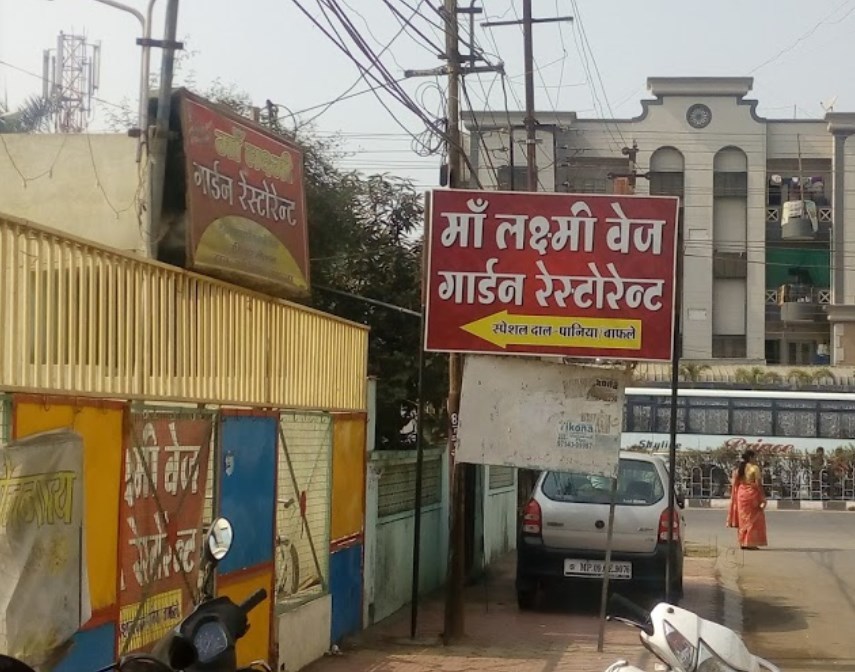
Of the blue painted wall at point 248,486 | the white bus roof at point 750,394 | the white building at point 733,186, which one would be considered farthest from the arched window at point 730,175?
the blue painted wall at point 248,486

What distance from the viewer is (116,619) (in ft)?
21.2

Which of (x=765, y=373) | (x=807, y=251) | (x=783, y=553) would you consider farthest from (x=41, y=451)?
(x=807, y=251)

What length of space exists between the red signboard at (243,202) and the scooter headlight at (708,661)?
4.04 meters

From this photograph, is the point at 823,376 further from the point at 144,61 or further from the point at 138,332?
the point at 138,332

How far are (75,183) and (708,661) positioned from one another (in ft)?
21.7

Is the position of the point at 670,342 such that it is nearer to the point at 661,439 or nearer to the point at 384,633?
the point at 384,633

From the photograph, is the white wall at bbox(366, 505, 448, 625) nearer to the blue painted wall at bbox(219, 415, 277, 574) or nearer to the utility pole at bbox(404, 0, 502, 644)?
the utility pole at bbox(404, 0, 502, 644)

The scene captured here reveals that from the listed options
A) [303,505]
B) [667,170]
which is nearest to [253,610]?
[303,505]

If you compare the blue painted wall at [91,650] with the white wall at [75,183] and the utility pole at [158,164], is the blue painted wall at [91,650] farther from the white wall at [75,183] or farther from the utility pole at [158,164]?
the white wall at [75,183]

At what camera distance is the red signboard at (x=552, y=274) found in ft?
34.1

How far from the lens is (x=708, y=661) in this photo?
17.4ft

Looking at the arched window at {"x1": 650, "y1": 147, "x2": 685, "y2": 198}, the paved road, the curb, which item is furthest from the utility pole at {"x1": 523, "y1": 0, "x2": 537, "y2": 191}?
the arched window at {"x1": 650, "y1": 147, "x2": 685, "y2": 198}

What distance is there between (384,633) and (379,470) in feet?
4.62

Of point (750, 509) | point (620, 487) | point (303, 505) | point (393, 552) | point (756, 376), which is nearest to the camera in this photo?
point (303, 505)
